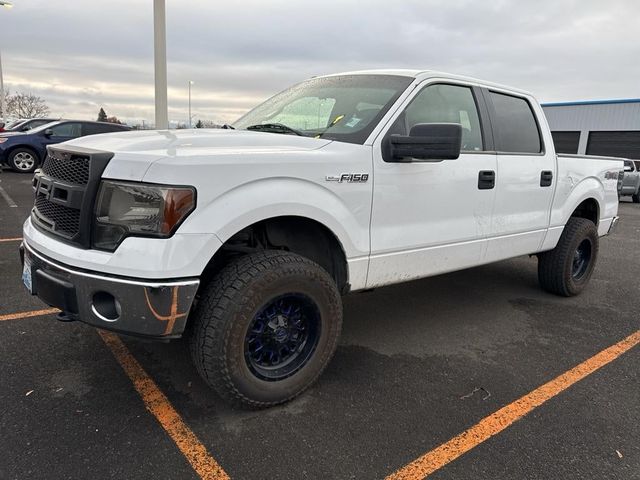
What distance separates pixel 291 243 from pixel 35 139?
46.6 ft

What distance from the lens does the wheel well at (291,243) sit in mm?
2753

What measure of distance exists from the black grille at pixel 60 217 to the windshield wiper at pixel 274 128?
1417 millimetres

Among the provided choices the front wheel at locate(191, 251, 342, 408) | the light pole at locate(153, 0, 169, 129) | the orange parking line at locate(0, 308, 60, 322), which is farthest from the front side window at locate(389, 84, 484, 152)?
the light pole at locate(153, 0, 169, 129)

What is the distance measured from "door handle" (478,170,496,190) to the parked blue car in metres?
12.6

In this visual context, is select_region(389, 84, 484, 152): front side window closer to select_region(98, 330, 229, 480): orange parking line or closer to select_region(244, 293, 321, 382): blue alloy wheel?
select_region(244, 293, 321, 382): blue alloy wheel

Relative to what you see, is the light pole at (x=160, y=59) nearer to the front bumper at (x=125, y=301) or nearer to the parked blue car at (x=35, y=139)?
the parked blue car at (x=35, y=139)

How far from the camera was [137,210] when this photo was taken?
90.0 inches

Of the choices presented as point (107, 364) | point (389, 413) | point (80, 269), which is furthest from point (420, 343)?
point (80, 269)

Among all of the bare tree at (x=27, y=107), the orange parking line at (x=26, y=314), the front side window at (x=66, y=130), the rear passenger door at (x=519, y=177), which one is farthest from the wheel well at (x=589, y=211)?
the bare tree at (x=27, y=107)

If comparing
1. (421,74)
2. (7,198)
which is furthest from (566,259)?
(7,198)

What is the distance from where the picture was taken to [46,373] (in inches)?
119

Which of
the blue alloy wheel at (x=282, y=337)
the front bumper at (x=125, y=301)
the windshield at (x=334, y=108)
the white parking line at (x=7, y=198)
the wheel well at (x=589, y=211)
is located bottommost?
the white parking line at (x=7, y=198)

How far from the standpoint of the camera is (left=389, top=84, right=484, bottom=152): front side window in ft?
10.6

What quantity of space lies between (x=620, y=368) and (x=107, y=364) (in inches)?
138
